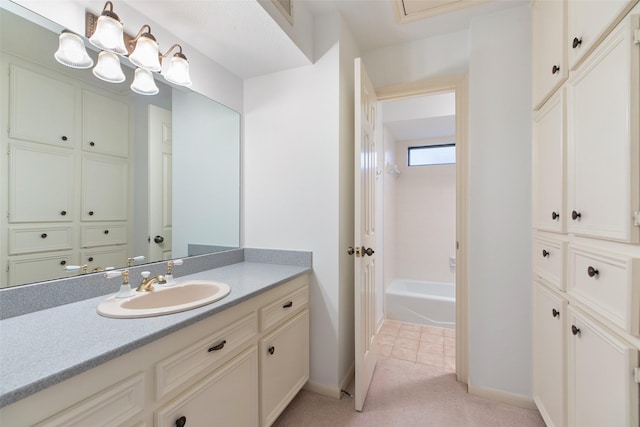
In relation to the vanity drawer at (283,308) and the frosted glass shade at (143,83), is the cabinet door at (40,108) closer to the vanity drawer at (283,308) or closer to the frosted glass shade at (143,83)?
the frosted glass shade at (143,83)

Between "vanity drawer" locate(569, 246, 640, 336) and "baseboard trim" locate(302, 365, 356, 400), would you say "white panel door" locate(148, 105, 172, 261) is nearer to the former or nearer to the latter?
"baseboard trim" locate(302, 365, 356, 400)

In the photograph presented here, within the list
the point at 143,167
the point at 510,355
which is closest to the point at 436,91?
the point at 510,355

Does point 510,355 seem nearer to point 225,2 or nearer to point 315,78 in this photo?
point 315,78

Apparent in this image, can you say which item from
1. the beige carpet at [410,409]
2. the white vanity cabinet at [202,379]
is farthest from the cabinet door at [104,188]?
the beige carpet at [410,409]

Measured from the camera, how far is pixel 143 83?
137 cm

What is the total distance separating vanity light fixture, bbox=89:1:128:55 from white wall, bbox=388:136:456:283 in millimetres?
3127

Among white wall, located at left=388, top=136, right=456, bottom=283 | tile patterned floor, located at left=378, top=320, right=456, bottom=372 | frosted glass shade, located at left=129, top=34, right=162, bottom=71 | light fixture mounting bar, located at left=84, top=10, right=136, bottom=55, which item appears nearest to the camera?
light fixture mounting bar, located at left=84, top=10, right=136, bottom=55

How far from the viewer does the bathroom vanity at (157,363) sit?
2.07 ft

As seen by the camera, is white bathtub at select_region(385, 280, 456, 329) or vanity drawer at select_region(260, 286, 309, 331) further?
white bathtub at select_region(385, 280, 456, 329)

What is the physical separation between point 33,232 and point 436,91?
7.81 ft

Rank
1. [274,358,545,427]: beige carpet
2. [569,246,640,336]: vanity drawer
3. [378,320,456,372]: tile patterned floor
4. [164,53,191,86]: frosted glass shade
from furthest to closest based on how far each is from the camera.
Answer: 1. [378,320,456,372]: tile patterned floor
2. [274,358,545,427]: beige carpet
3. [164,53,191,86]: frosted glass shade
4. [569,246,640,336]: vanity drawer

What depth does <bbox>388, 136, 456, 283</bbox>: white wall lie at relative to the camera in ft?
12.2

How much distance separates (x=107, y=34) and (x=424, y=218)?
3.67m

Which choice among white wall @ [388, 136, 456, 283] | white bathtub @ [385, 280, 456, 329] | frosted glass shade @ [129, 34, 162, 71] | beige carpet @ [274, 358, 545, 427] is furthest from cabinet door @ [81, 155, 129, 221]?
white wall @ [388, 136, 456, 283]
